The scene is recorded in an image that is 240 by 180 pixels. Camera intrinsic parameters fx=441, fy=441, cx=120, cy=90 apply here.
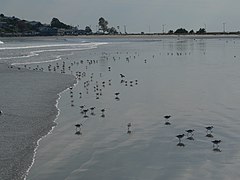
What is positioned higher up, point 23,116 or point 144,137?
point 23,116

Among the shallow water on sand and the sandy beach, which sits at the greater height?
the sandy beach

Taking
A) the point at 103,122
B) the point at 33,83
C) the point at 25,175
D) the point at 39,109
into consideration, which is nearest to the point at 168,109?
the point at 103,122

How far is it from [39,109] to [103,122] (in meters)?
3.42

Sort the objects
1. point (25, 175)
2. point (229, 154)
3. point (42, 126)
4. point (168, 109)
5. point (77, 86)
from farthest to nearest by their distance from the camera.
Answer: point (77, 86) < point (168, 109) < point (42, 126) < point (229, 154) < point (25, 175)

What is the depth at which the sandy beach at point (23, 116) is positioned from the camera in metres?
11.0

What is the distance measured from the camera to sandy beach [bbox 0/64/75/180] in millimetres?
11047

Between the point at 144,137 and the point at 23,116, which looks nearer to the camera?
the point at 144,137

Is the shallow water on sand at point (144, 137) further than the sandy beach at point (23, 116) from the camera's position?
No

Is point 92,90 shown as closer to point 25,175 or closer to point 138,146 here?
point 138,146

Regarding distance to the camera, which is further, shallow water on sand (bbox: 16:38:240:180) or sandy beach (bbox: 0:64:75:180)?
sandy beach (bbox: 0:64:75:180)

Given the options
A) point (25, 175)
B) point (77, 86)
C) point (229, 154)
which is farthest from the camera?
point (77, 86)

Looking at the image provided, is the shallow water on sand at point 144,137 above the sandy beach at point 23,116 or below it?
below

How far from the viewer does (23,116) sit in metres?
16.1

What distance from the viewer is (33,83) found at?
84.6 ft
